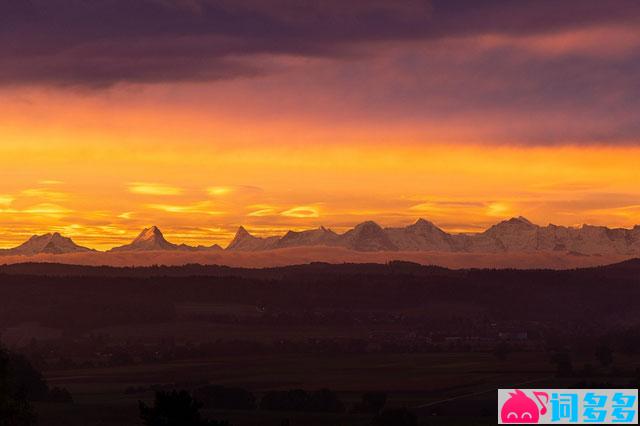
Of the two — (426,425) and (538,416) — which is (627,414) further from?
(426,425)

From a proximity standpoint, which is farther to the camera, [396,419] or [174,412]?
[396,419]

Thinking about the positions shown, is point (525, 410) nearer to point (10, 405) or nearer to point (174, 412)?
point (174, 412)

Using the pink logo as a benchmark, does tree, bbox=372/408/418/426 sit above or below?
below

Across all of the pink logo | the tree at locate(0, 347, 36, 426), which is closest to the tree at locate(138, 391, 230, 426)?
the tree at locate(0, 347, 36, 426)

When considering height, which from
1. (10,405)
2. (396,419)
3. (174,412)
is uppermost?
(10,405)

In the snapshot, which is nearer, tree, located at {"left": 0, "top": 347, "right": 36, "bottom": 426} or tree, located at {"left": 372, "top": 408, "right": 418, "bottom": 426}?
tree, located at {"left": 0, "top": 347, "right": 36, "bottom": 426}

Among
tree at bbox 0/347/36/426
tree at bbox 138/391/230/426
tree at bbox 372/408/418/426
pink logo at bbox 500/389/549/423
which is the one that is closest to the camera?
pink logo at bbox 500/389/549/423

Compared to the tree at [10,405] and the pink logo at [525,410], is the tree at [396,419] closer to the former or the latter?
the pink logo at [525,410]

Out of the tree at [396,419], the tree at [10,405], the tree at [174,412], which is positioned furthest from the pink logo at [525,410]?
the tree at [396,419]

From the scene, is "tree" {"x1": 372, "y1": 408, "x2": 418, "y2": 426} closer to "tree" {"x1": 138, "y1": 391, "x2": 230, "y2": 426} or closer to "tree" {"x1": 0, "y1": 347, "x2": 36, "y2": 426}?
"tree" {"x1": 138, "y1": 391, "x2": 230, "y2": 426}

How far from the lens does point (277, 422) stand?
655 ft

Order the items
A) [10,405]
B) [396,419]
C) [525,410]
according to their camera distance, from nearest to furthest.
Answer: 1. [10,405]
2. [525,410]
3. [396,419]

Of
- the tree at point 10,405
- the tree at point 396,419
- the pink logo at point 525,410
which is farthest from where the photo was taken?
the tree at point 396,419

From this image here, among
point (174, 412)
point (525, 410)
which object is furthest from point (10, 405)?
point (525, 410)
